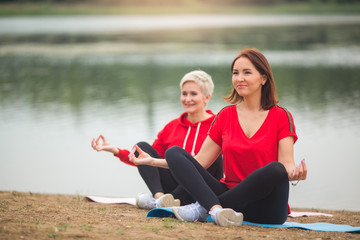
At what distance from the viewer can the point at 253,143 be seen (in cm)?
417

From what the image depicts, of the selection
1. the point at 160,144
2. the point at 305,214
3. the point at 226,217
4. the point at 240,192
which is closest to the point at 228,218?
the point at 226,217

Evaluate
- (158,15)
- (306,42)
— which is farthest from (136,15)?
(306,42)

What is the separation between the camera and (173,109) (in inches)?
519

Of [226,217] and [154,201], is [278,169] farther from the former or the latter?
[154,201]

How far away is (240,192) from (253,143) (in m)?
0.36

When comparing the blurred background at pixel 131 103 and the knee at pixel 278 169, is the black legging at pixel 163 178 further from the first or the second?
the blurred background at pixel 131 103

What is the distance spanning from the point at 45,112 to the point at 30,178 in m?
5.78

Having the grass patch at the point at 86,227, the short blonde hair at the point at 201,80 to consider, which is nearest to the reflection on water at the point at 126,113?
the short blonde hair at the point at 201,80

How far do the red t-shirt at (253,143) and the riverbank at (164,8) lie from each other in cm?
7234

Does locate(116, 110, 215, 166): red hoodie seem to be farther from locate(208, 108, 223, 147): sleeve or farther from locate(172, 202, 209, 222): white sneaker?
locate(172, 202, 209, 222): white sneaker

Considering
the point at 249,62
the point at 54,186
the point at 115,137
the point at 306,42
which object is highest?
the point at 306,42

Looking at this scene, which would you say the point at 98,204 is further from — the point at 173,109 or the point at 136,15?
the point at 136,15

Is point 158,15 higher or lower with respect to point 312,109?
higher

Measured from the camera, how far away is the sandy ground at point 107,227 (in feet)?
12.2
